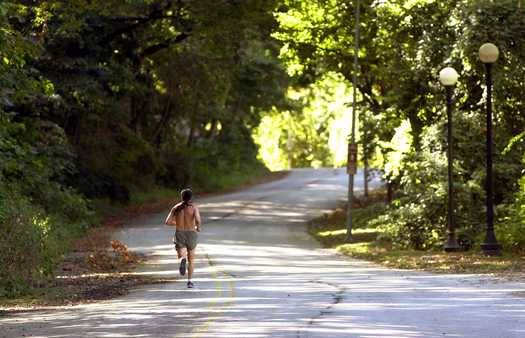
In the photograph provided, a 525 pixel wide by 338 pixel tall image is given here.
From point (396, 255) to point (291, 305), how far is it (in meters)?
12.4

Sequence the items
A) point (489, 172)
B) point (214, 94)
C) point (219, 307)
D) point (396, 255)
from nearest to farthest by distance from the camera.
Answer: point (219, 307) < point (489, 172) < point (396, 255) < point (214, 94)

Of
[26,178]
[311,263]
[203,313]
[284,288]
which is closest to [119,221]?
[26,178]

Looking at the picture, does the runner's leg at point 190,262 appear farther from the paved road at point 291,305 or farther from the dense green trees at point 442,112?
the dense green trees at point 442,112

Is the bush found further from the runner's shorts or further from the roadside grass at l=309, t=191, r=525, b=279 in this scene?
the roadside grass at l=309, t=191, r=525, b=279

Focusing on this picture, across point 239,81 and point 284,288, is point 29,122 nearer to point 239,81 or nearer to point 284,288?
point 284,288

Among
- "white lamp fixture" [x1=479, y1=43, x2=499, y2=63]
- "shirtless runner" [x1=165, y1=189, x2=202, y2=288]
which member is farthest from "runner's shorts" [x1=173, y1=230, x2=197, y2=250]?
"white lamp fixture" [x1=479, y1=43, x2=499, y2=63]

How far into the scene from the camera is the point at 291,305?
572 inches

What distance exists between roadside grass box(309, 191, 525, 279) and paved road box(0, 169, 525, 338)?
0.88m

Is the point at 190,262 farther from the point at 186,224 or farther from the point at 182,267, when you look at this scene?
the point at 186,224

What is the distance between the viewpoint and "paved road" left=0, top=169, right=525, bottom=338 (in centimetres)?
1195

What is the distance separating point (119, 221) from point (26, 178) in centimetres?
1293

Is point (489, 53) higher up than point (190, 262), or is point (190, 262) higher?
point (489, 53)

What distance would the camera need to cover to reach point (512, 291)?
16594mm

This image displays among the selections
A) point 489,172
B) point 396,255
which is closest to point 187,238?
point 489,172
